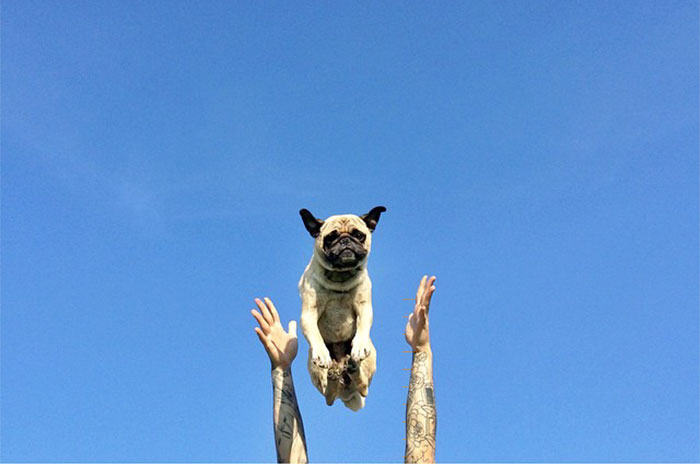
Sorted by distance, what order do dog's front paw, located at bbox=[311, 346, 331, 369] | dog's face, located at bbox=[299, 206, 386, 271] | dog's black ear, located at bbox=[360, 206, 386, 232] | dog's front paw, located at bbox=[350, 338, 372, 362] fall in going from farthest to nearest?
dog's black ear, located at bbox=[360, 206, 386, 232] → dog's face, located at bbox=[299, 206, 386, 271] → dog's front paw, located at bbox=[350, 338, 372, 362] → dog's front paw, located at bbox=[311, 346, 331, 369]

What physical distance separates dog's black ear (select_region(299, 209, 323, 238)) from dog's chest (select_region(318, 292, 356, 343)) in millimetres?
1204

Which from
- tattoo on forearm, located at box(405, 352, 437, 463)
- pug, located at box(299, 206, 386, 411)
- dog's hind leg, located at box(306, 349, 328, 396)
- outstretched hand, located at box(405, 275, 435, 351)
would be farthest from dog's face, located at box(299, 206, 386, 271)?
tattoo on forearm, located at box(405, 352, 437, 463)

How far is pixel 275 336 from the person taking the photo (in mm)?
13094

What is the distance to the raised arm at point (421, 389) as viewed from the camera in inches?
442

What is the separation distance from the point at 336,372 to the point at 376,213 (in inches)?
119

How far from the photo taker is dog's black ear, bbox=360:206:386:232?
12578 millimetres

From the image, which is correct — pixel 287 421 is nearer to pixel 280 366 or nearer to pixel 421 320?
pixel 280 366

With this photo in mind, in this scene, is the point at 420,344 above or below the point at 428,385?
above

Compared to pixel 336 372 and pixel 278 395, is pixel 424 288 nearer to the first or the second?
pixel 336 372

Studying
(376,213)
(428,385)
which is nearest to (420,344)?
(428,385)

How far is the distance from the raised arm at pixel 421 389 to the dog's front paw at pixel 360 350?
1.15 m

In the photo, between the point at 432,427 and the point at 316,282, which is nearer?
the point at 432,427

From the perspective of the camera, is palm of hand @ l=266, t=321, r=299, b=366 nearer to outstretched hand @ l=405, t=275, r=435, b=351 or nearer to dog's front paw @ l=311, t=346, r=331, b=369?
dog's front paw @ l=311, t=346, r=331, b=369

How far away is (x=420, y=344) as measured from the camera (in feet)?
41.1
